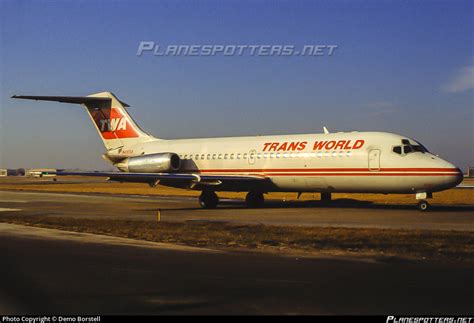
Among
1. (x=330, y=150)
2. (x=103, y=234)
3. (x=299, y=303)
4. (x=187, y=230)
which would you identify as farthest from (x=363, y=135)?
(x=299, y=303)

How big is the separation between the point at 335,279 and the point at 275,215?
15.3 m

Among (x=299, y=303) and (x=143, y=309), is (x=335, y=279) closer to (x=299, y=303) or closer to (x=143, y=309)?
(x=299, y=303)

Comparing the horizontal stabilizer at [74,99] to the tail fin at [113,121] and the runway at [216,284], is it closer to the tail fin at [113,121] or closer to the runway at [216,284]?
the tail fin at [113,121]

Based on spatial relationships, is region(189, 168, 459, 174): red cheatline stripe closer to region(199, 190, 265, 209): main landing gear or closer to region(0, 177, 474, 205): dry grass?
region(199, 190, 265, 209): main landing gear

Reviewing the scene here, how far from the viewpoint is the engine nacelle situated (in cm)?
3225

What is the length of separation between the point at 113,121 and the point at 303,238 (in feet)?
77.6

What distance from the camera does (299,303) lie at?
7.65m

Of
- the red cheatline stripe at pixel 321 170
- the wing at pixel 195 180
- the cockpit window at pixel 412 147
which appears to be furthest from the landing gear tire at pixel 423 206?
the wing at pixel 195 180

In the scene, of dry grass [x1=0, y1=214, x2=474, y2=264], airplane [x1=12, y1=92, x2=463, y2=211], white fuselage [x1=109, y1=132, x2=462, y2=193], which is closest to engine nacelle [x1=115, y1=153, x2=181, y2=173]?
airplane [x1=12, y1=92, x2=463, y2=211]

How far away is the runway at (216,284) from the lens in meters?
7.45

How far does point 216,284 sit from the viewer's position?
355 inches

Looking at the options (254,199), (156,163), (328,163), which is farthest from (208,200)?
(328,163)

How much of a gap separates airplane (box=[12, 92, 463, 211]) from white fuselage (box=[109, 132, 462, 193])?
4 cm

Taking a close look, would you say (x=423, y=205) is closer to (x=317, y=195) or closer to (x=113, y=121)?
(x=317, y=195)
